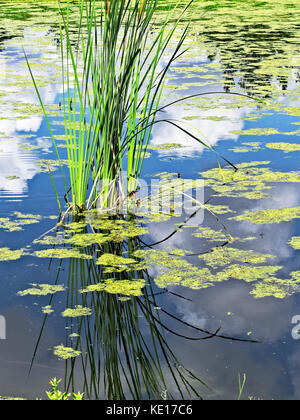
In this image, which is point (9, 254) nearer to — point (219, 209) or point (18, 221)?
point (18, 221)

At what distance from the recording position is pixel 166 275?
9.59 feet

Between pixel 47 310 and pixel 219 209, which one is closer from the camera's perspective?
pixel 47 310

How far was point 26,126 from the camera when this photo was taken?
18.2 ft

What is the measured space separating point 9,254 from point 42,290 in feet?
1.46

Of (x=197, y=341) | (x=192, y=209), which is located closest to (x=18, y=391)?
(x=197, y=341)

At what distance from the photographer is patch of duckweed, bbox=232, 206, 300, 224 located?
11.5 feet

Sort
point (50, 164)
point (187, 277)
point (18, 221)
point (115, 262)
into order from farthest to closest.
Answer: point (50, 164) → point (18, 221) → point (115, 262) → point (187, 277)

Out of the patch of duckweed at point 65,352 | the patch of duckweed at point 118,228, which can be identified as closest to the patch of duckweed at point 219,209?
the patch of duckweed at point 118,228

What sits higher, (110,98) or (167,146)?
(110,98)

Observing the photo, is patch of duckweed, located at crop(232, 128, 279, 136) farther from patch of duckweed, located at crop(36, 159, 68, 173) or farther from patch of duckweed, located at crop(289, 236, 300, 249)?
patch of duckweed, located at crop(289, 236, 300, 249)

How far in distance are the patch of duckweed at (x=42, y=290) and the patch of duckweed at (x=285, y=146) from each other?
8.16 feet

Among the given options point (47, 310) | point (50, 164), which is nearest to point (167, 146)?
point (50, 164)

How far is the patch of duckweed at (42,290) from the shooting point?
276 centimetres
